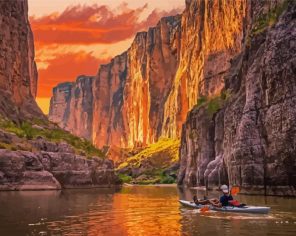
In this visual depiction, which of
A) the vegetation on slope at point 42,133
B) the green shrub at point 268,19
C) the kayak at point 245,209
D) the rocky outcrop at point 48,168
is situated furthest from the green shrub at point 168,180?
the kayak at point 245,209

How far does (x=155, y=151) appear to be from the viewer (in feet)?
574

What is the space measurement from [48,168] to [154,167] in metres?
85.2

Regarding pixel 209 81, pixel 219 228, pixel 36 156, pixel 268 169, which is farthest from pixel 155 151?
pixel 219 228

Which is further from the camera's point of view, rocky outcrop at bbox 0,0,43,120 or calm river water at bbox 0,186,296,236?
rocky outcrop at bbox 0,0,43,120

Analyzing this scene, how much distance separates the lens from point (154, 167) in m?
159

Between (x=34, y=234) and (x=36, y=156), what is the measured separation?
165 ft

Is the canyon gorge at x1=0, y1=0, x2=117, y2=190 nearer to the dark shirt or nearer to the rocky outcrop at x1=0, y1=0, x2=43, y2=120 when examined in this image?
the rocky outcrop at x1=0, y1=0, x2=43, y2=120

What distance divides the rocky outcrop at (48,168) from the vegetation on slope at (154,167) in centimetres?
4379

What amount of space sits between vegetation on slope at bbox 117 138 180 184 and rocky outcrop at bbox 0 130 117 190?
144 ft

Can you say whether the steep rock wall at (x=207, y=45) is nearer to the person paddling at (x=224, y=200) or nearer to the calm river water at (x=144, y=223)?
the person paddling at (x=224, y=200)

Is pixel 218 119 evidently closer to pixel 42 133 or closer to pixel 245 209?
pixel 42 133

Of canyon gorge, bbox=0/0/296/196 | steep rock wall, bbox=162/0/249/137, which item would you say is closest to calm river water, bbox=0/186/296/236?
canyon gorge, bbox=0/0/296/196

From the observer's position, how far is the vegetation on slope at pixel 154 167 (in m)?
142

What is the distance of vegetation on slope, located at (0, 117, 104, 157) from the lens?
266 ft
